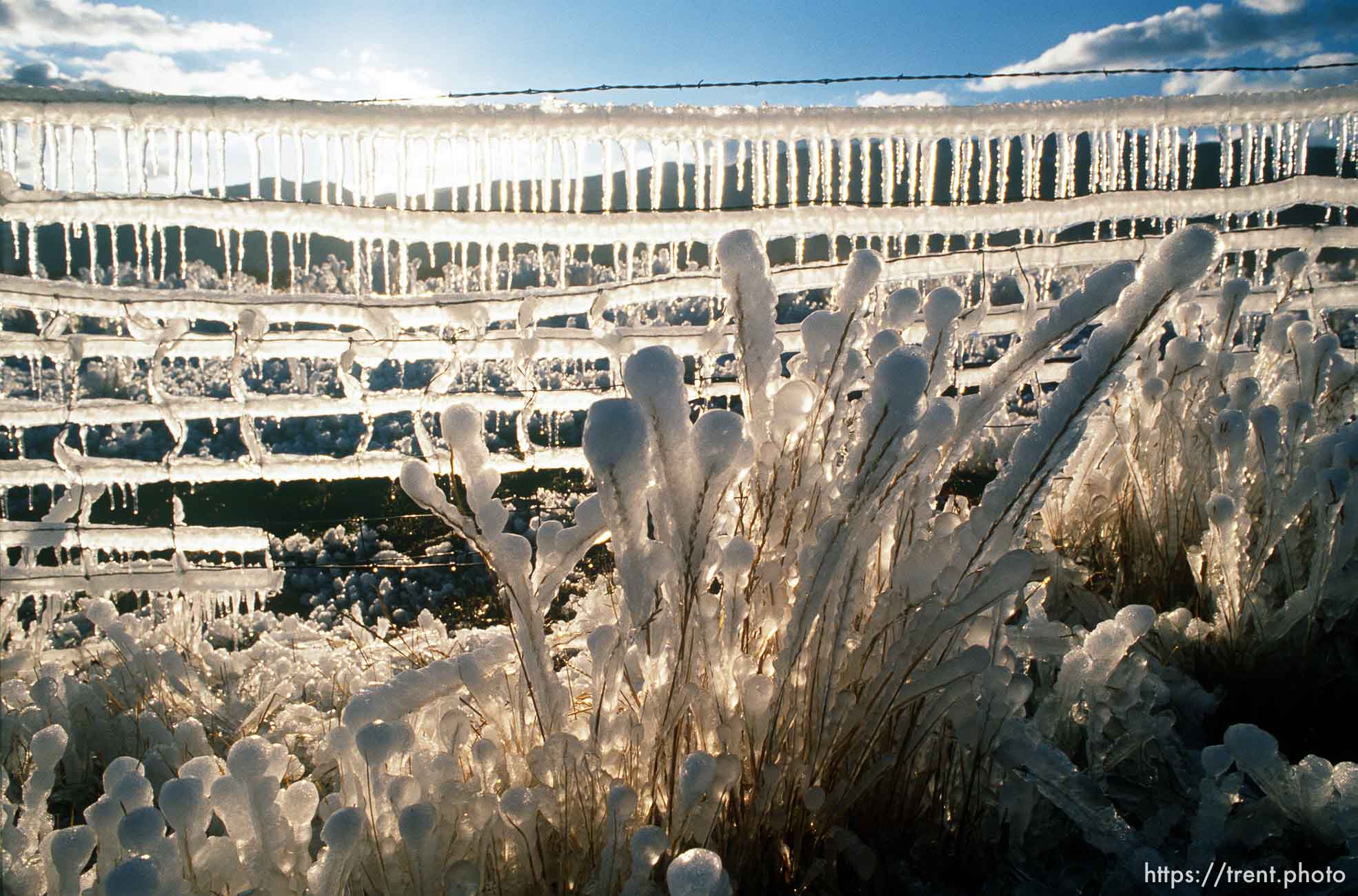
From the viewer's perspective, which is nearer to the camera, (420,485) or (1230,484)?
(420,485)

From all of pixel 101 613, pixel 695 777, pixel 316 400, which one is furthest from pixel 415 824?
pixel 316 400

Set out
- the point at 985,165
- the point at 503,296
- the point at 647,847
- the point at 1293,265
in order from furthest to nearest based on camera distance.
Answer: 1. the point at 503,296
2. the point at 985,165
3. the point at 1293,265
4. the point at 647,847

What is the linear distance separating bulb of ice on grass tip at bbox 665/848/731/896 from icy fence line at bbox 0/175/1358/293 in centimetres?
181

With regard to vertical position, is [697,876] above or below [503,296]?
below

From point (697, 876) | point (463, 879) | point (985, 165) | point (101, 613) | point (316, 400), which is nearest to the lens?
point (697, 876)

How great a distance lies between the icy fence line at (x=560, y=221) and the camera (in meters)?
2.38

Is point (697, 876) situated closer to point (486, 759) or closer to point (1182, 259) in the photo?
point (486, 759)

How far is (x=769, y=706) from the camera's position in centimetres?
88

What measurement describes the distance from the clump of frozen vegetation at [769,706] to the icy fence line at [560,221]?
57.4 inches

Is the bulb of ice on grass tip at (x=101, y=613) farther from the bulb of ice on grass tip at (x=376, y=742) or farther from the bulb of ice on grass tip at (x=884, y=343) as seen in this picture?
the bulb of ice on grass tip at (x=884, y=343)

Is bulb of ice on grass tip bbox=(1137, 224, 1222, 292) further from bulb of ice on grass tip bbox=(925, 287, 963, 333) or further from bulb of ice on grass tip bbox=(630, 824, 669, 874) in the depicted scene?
bulb of ice on grass tip bbox=(630, 824, 669, 874)

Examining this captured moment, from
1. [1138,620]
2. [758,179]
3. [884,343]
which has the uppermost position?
[758,179]

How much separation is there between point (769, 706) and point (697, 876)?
0.92 feet

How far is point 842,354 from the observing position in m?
0.97
